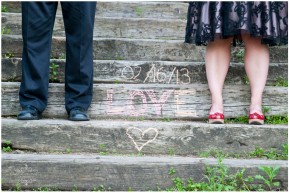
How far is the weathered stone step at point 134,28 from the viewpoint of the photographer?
4.62m

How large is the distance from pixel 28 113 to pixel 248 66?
1481 millimetres

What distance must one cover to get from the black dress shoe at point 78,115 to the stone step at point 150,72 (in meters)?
0.55

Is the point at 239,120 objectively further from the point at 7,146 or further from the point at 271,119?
the point at 7,146

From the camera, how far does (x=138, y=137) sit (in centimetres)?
316

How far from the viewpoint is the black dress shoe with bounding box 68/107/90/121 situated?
3230 millimetres

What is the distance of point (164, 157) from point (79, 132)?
555 mm

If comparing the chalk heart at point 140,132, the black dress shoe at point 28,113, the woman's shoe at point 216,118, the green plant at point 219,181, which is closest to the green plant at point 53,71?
the black dress shoe at point 28,113

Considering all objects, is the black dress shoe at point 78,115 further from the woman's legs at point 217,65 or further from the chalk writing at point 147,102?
the woman's legs at point 217,65

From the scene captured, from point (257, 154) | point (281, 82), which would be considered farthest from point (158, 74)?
point (257, 154)

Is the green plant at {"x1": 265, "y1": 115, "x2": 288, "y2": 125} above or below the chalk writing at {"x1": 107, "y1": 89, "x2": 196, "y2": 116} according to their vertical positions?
below

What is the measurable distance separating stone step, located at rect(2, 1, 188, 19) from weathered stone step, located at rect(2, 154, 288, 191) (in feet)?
8.19

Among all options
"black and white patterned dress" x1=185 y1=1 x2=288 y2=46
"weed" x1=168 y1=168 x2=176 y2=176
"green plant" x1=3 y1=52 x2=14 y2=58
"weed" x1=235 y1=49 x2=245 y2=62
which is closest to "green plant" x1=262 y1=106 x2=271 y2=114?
"black and white patterned dress" x1=185 y1=1 x2=288 y2=46

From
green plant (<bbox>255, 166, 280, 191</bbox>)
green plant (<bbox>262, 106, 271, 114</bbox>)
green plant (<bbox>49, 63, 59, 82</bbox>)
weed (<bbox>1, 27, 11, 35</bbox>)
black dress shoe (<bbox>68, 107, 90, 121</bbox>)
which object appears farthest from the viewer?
weed (<bbox>1, 27, 11, 35</bbox>)

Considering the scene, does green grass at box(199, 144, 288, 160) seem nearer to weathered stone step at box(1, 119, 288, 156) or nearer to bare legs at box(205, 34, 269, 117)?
weathered stone step at box(1, 119, 288, 156)
